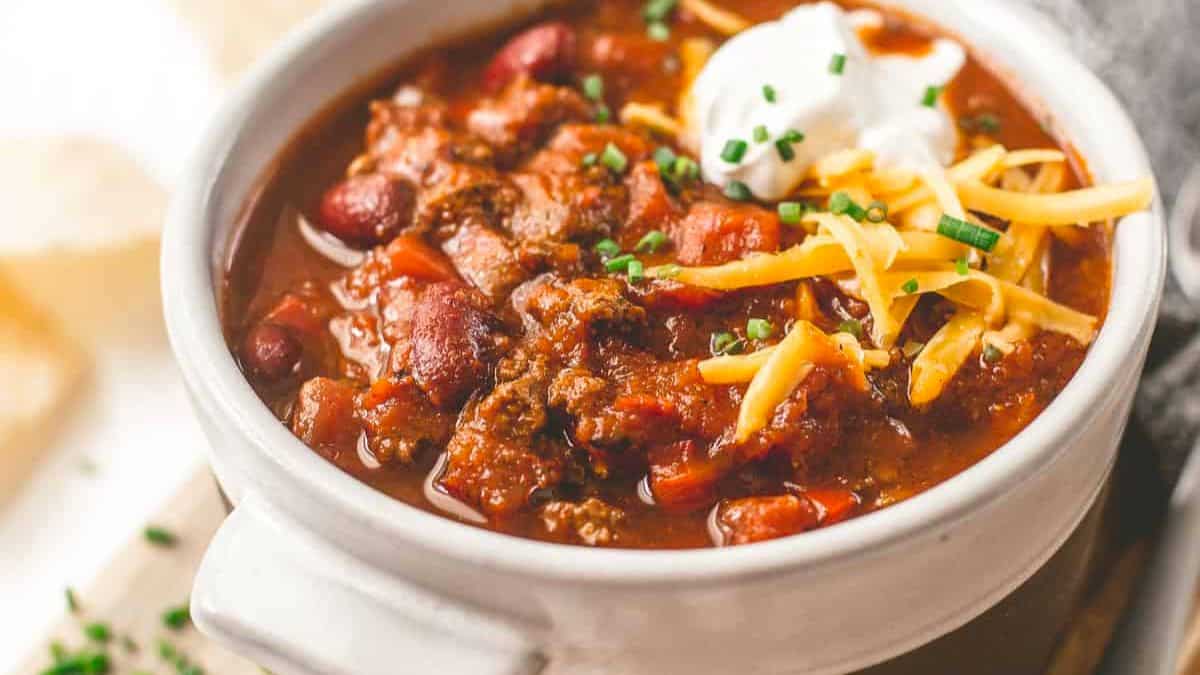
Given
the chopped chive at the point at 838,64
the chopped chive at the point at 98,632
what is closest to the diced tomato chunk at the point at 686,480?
the chopped chive at the point at 838,64

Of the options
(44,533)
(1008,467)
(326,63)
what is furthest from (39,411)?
(1008,467)

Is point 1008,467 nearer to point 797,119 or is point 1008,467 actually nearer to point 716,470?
point 716,470

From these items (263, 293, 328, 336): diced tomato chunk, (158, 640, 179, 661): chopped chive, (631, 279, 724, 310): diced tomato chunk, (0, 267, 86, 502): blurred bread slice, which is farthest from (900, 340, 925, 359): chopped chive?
(0, 267, 86, 502): blurred bread slice

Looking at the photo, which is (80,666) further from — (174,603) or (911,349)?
(911,349)

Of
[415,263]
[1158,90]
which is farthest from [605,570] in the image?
[1158,90]

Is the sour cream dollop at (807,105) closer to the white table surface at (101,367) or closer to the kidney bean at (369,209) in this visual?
the kidney bean at (369,209)

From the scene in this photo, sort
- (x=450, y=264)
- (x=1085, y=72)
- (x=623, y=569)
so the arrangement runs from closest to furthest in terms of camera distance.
→ (x=623, y=569), (x=450, y=264), (x=1085, y=72)

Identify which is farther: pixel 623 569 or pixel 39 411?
pixel 39 411
